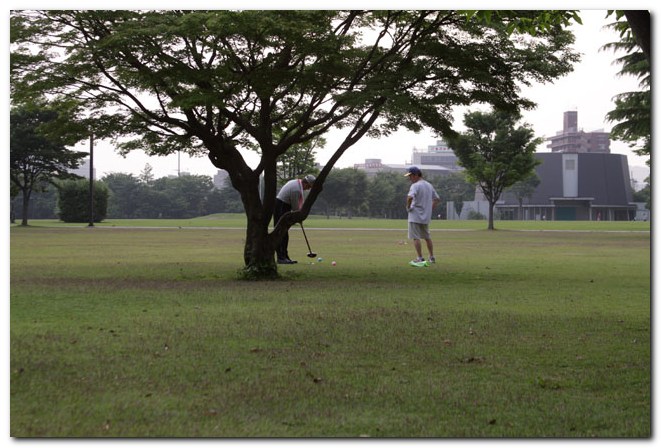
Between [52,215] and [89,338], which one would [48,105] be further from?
[89,338]

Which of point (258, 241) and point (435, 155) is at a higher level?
point (435, 155)

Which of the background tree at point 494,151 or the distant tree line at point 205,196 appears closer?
the distant tree line at point 205,196

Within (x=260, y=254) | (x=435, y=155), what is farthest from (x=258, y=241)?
(x=435, y=155)

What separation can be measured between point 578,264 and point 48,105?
9.17 meters

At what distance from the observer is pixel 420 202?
13156mm

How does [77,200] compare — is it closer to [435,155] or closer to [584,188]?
[435,155]

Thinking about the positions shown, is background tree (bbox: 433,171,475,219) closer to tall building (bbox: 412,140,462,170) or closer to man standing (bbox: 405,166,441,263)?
tall building (bbox: 412,140,462,170)

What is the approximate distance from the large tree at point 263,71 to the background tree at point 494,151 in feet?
78.4

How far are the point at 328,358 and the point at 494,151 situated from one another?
3299 centimetres

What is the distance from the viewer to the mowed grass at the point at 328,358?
3510 millimetres

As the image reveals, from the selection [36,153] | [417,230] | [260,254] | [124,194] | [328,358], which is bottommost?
[328,358]

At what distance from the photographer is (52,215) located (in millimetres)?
13312

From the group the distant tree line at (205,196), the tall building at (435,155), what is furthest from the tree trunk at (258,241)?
the tall building at (435,155)

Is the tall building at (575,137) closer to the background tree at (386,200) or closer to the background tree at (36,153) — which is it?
the background tree at (386,200)
